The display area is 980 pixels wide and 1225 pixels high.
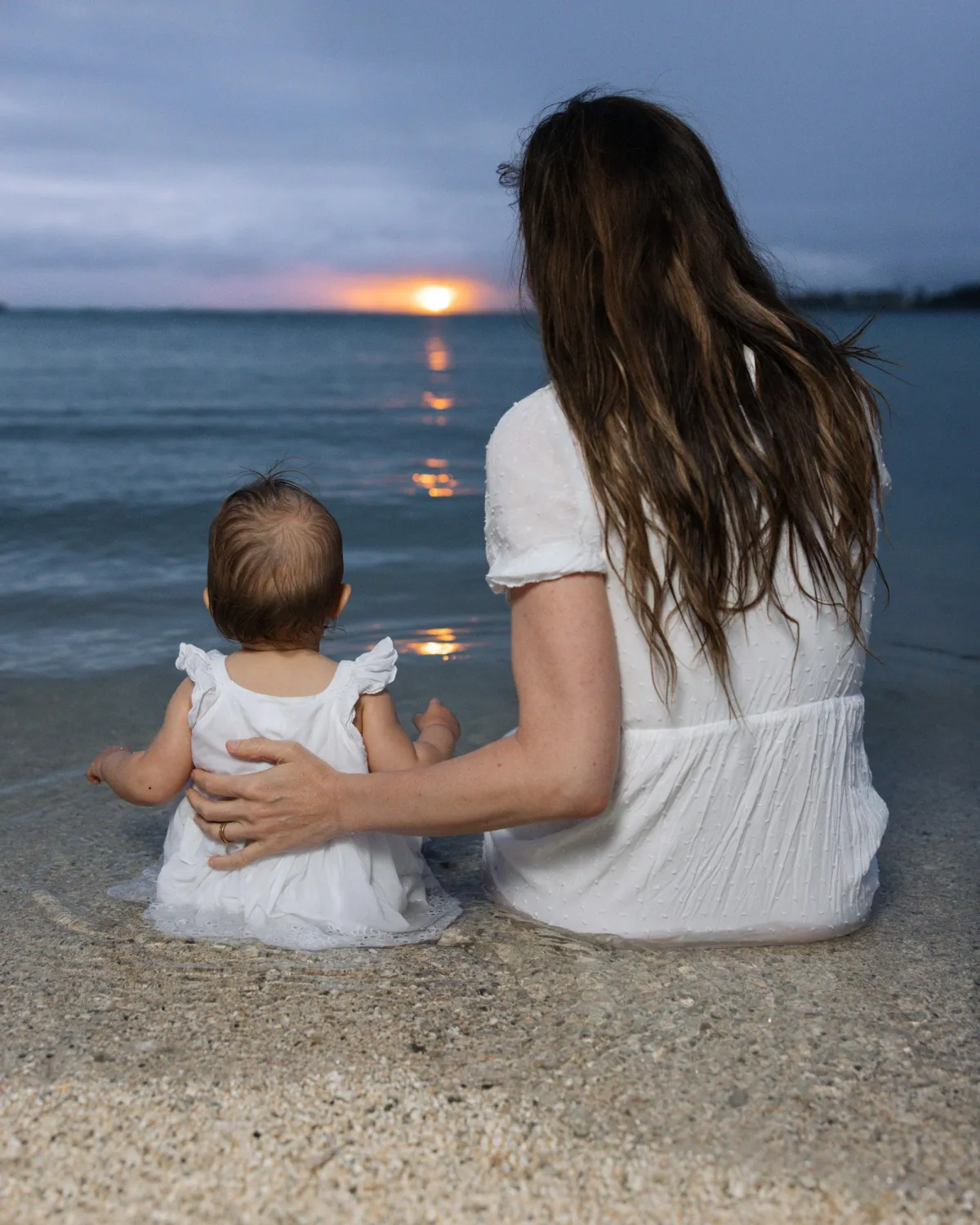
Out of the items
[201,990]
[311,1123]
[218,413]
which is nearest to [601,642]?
[311,1123]

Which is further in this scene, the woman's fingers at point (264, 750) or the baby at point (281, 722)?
the baby at point (281, 722)

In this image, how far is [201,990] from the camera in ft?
7.84

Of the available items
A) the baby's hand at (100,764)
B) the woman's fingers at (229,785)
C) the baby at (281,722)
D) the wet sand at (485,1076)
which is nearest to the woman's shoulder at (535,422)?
the baby at (281,722)

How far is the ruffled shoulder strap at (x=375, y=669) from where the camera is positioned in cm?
262

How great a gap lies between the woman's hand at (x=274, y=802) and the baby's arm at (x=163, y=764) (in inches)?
5.4

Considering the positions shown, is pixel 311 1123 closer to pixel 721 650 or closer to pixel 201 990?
pixel 201 990

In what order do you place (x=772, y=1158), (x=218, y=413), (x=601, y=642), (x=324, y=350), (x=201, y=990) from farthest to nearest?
(x=324, y=350)
(x=218, y=413)
(x=201, y=990)
(x=601, y=642)
(x=772, y=1158)

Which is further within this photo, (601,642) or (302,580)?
(302,580)

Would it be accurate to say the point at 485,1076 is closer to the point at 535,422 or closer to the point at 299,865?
the point at 299,865

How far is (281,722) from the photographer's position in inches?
102

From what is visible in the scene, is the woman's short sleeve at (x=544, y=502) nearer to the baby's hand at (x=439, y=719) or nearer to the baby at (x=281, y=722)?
the baby at (x=281, y=722)

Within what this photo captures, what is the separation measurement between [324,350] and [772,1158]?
4664 centimetres

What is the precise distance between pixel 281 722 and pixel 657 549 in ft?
3.18

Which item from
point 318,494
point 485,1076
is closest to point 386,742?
point 485,1076
